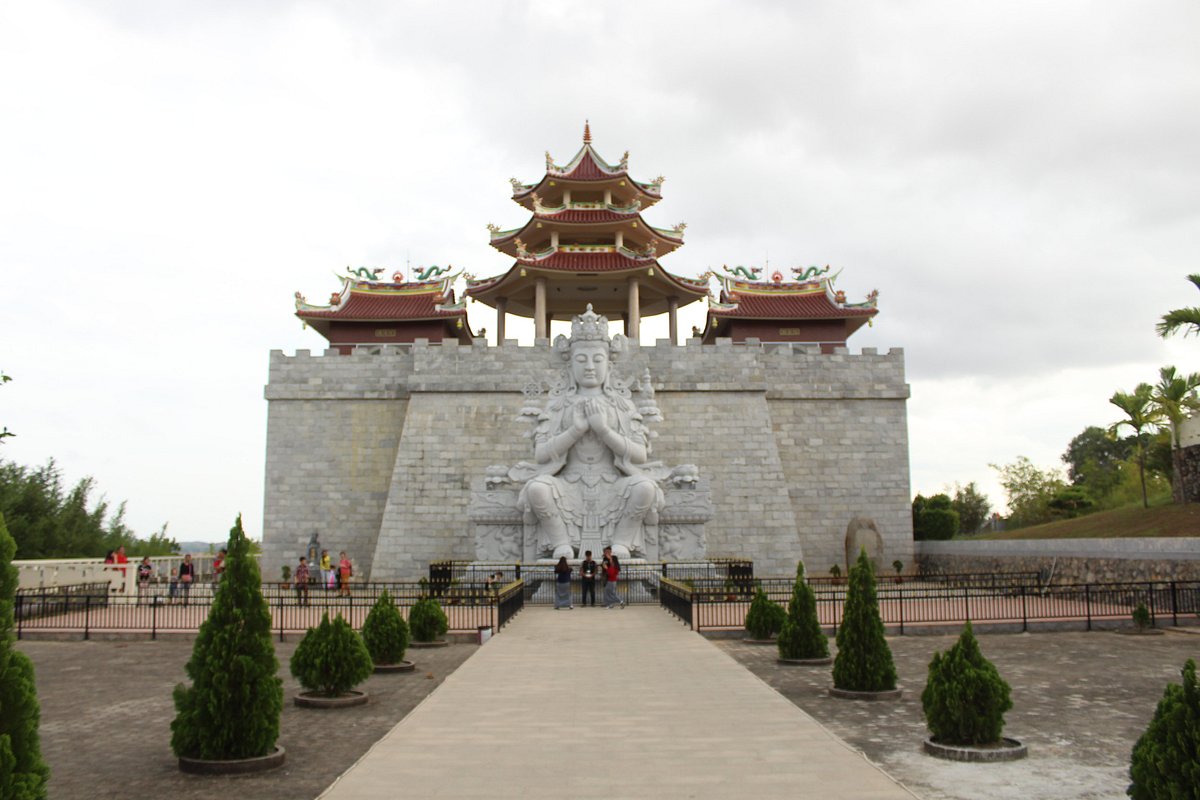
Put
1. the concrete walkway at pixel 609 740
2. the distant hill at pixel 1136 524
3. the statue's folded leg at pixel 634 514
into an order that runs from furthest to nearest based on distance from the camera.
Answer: the statue's folded leg at pixel 634 514, the distant hill at pixel 1136 524, the concrete walkway at pixel 609 740

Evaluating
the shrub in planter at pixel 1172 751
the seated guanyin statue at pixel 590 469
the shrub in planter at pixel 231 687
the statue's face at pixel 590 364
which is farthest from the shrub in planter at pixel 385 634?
the statue's face at pixel 590 364

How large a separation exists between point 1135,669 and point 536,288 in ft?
84.4

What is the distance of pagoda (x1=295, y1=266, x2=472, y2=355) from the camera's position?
35.0m

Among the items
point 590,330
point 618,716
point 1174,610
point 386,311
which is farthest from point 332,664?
point 386,311

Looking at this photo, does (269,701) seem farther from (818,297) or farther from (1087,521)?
(818,297)

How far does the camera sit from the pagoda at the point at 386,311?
34969 millimetres

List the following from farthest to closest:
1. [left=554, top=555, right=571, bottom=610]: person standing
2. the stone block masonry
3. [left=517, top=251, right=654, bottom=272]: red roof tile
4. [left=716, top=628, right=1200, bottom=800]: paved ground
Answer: [left=517, top=251, right=654, bottom=272]: red roof tile < the stone block masonry < [left=554, top=555, right=571, bottom=610]: person standing < [left=716, top=628, right=1200, bottom=800]: paved ground

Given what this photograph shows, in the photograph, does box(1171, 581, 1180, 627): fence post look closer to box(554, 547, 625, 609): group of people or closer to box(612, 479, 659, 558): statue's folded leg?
box(554, 547, 625, 609): group of people

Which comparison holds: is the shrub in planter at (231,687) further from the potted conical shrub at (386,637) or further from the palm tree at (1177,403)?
the palm tree at (1177,403)

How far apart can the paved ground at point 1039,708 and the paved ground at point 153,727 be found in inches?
159

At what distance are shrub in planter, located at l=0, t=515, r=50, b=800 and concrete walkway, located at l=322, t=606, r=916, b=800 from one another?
6.14 feet

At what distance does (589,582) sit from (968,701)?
12414 mm

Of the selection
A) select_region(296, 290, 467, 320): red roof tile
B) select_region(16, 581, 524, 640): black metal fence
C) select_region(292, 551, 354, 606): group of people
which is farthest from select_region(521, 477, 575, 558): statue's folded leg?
select_region(296, 290, 467, 320): red roof tile

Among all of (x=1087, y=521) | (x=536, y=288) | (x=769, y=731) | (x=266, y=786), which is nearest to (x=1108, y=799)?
(x=769, y=731)
